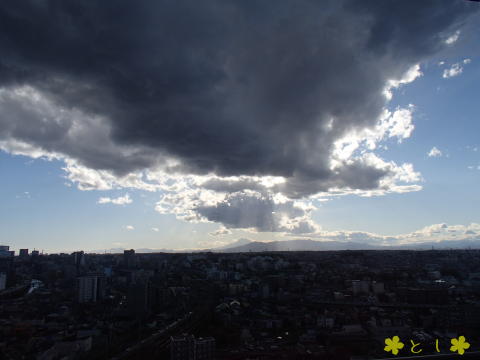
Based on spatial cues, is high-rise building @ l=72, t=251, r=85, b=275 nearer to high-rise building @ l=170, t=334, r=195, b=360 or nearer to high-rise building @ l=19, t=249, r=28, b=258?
high-rise building @ l=19, t=249, r=28, b=258

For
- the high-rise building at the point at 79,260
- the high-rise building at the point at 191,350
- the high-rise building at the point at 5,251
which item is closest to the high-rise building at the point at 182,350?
the high-rise building at the point at 191,350

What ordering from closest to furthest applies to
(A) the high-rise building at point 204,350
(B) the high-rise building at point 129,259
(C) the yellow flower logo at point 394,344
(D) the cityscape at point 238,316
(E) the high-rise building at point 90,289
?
(C) the yellow flower logo at point 394,344 → (A) the high-rise building at point 204,350 → (D) the cityscape at point 238,316 → (E) the high-rise building at point 90,289 → (B) the high-rise building at point 129,259

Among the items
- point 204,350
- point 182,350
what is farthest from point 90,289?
point 204,350

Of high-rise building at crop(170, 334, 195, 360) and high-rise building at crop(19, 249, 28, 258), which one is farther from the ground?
high-rise building at crop(19, 249, 28, 258)

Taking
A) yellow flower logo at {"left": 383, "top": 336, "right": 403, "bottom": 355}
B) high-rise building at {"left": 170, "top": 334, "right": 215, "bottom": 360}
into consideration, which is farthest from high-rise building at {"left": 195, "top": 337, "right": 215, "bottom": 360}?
yellow flower logo at {"left": 383, "top": 336, "right": 403, "bottom": 355}

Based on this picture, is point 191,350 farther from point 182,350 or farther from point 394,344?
point 394,344

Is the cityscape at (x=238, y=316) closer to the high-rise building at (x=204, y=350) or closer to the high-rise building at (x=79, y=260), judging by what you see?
the high-rise building at (x=204, y=350)
